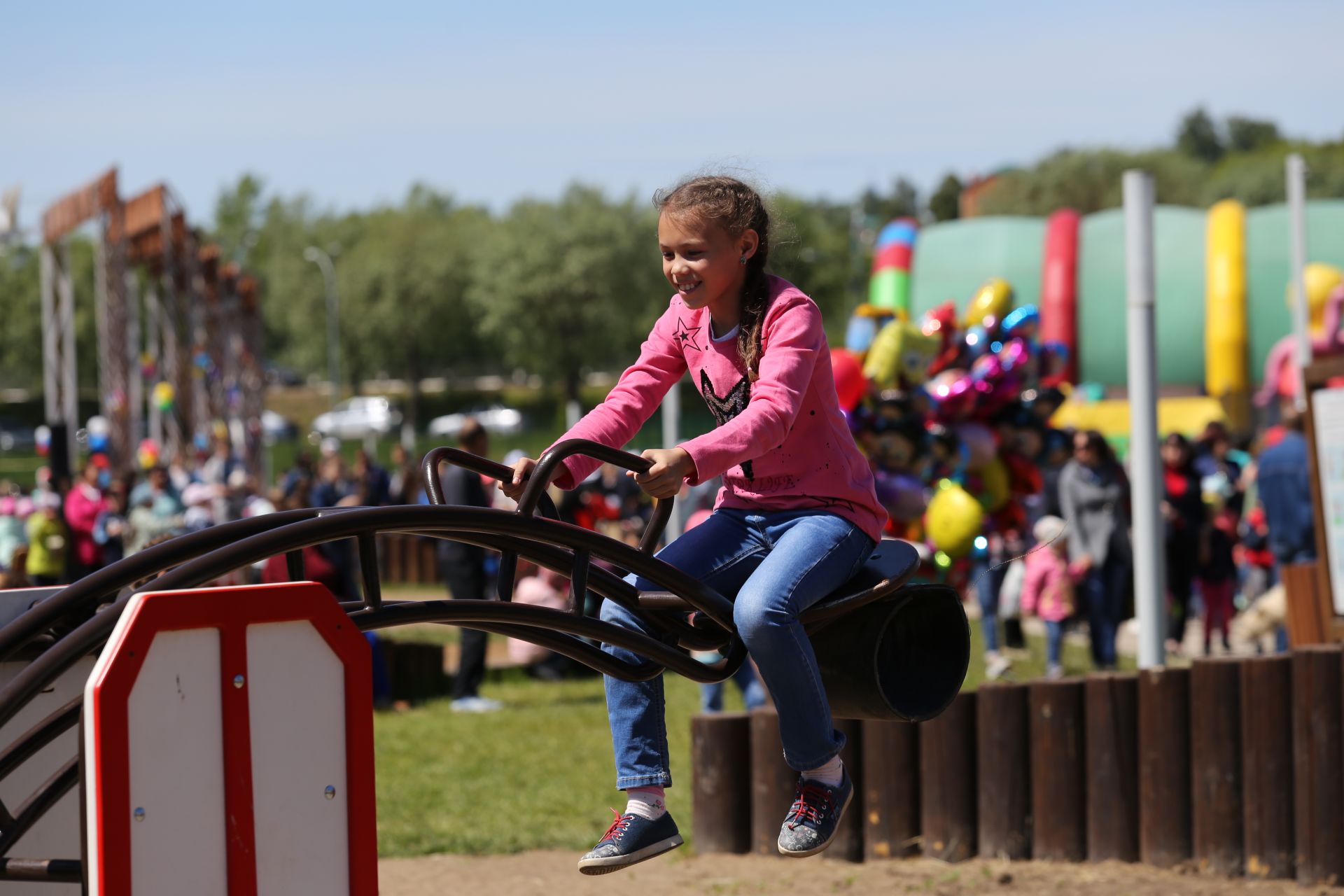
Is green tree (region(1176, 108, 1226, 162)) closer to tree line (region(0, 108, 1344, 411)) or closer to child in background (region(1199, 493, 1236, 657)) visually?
tree line (region(0, 108, 1344, 411))

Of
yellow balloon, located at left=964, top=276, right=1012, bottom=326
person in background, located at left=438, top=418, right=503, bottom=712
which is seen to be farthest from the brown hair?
yellow balloon, located at left=964, top=276, right=1012, bottom=326

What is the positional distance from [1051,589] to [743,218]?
316 inches

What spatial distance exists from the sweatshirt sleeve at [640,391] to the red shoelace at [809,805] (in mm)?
901

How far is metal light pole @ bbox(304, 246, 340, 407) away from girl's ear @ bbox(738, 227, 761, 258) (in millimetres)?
50452

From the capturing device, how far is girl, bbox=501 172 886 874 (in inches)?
137

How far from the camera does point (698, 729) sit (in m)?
6.91

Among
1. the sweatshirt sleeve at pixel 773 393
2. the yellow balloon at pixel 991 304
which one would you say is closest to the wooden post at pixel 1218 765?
the sweatshirt sleeve at pixel 773 393

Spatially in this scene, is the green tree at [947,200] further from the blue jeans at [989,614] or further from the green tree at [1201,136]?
the green tree at [1201,136]

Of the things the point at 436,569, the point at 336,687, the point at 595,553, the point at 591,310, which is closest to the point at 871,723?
the point at 595,553

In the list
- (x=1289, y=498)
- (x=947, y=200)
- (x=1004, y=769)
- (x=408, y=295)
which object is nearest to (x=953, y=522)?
(x=1004, y=769)

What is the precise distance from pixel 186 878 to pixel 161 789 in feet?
0.54

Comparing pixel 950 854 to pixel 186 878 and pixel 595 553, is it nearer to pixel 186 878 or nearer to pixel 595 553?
pixel 595 553

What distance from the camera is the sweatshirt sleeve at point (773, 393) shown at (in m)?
3.28

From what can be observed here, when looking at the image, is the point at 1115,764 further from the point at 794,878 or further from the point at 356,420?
→ the point at 356,420
